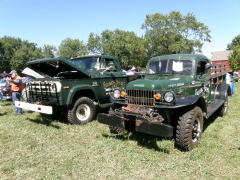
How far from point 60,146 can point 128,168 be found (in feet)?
5.73

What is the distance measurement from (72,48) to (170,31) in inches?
1126

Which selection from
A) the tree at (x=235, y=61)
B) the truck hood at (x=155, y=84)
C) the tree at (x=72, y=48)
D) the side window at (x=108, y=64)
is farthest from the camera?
the tree at (x=72, y=48)

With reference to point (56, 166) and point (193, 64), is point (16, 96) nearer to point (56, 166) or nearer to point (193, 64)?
point (56, 166)

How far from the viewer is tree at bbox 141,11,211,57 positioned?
123 feet

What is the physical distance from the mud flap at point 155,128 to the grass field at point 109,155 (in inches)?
19.6

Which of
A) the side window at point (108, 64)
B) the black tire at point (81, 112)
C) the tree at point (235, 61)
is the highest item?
the tree at point (235, 61)

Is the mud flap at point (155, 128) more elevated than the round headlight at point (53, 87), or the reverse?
the round headlight at point (53, 87)

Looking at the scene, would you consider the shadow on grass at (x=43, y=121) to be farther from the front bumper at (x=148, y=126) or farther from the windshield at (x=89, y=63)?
the front bumper at (x=148, y=126)

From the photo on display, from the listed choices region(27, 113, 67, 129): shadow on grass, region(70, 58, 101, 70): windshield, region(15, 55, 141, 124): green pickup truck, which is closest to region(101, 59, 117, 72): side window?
region(15, 55, 141, 124): green pickup truck

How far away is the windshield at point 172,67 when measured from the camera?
4.88m

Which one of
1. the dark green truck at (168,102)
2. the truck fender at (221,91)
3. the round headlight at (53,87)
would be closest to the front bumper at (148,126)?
the dark green truck at (168,102)

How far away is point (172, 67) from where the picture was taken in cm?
497

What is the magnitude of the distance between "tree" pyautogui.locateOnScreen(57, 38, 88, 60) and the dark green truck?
50.3 meters

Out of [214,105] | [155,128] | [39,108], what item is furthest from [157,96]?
[39,108]
